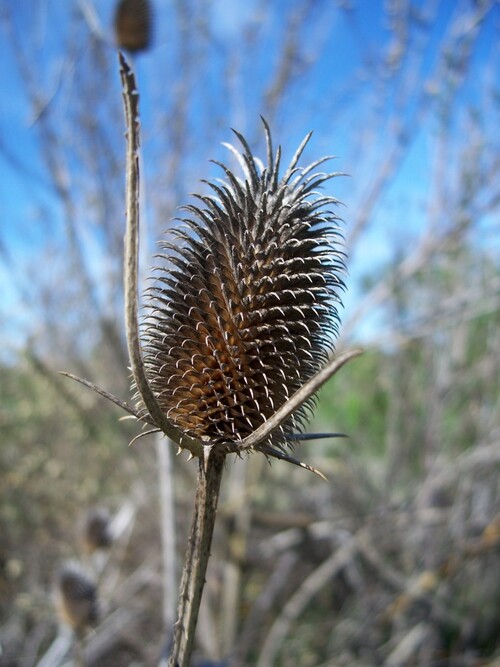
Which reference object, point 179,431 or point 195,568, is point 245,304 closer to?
point 179,431

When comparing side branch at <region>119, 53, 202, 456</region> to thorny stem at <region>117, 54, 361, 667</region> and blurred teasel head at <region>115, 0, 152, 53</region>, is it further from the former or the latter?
blurred teasel head at <region>115, 0, 152, 53</region>

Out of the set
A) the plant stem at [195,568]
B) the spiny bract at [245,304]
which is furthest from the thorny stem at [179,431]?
the spiny bract at [245,304]

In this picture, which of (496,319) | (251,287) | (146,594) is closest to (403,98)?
(496,319)

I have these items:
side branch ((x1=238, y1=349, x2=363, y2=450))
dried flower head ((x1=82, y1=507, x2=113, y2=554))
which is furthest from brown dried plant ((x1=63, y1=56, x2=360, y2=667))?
dried flower head ((x1=82, y1=507, x2=113, y2=554))

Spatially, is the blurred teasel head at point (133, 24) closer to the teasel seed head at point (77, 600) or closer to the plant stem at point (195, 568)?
the plant stem at point (195, 568)

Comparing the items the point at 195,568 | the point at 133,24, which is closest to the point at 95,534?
the point at 195,568

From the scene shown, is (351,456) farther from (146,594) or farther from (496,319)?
(146,594)

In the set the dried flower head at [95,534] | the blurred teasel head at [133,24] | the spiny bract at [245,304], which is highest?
the blurred teasel head at [133,24]
